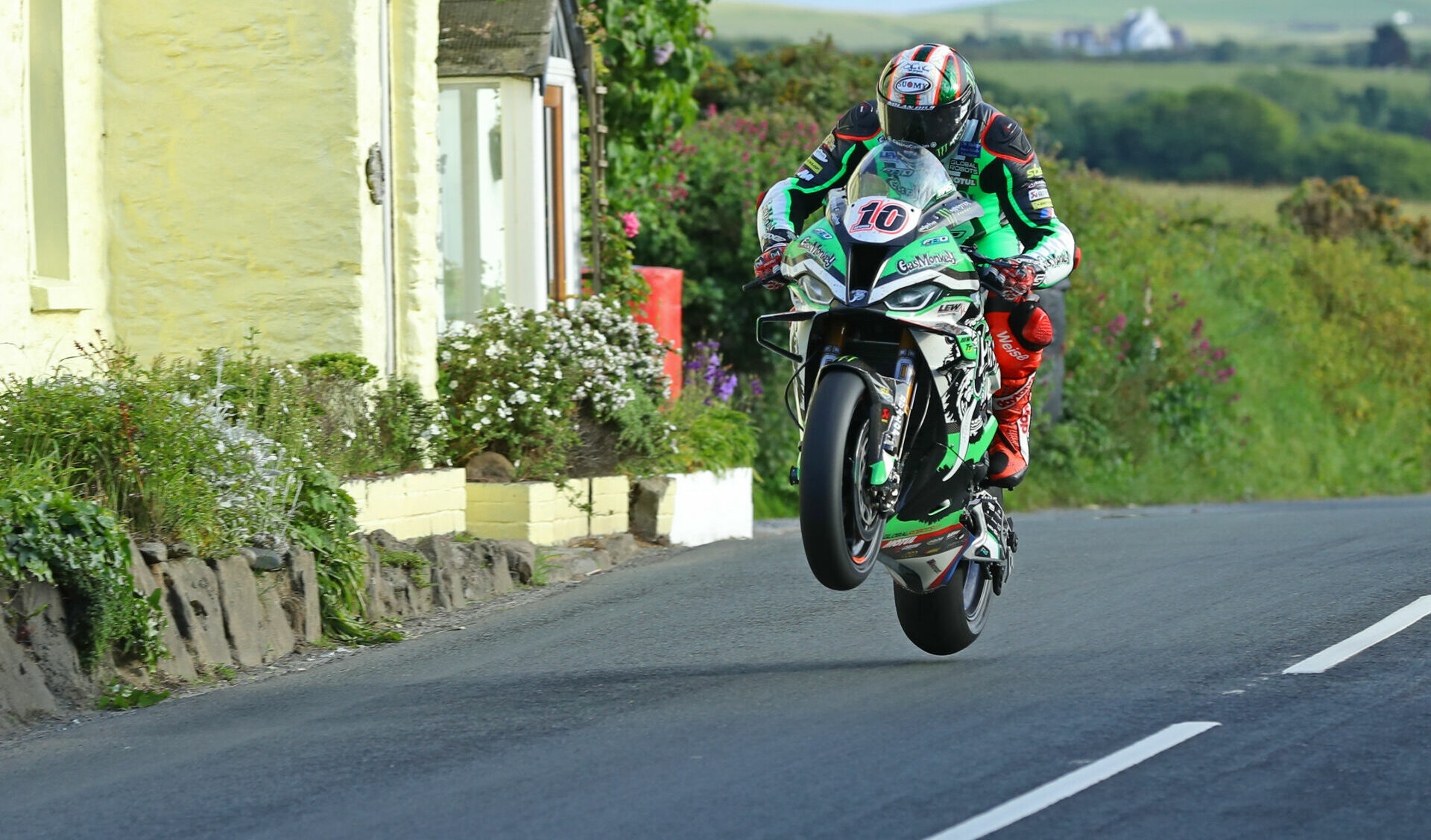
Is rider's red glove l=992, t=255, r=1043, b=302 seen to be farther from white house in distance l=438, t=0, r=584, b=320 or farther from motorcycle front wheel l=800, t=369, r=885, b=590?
white house in distance l=438, t=0, r=584, b=320

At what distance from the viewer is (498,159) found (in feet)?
47.9

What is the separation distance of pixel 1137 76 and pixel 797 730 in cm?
8981

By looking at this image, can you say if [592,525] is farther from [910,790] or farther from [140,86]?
[910,790]

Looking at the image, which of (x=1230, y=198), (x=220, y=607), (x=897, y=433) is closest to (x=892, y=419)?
(x=897, y=433)

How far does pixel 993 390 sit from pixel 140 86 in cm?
608

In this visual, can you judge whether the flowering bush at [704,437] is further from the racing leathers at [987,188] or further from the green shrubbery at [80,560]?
the racing leathers at [987,188]

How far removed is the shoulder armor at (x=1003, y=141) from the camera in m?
7.08

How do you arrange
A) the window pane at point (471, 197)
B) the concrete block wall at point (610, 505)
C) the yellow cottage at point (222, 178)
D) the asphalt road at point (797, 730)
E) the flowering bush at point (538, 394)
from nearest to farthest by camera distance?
the asphalt road at point (797, 730)
the yellow cottage at point (222, 178)
the flowering bush at point (538, 394)
the concrete block wall at point (610, 505)
the window pane at point (471, 197)

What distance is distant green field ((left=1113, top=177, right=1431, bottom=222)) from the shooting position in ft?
112

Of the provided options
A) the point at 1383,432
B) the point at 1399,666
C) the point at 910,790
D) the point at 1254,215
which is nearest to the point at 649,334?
the point at 1399,666

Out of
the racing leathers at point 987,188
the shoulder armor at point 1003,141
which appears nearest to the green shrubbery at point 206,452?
the racing leathers at point 987,188

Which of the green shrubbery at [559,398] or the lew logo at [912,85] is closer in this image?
the lew logo at [912,85]

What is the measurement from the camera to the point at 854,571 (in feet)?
20.4

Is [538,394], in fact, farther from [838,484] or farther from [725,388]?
[838,484]
